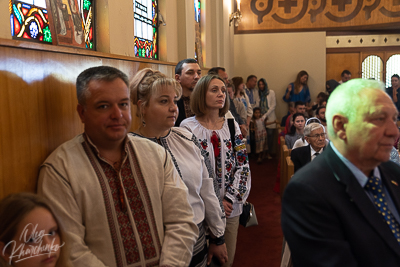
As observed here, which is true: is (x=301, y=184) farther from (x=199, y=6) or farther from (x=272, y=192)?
(x=199, y=6)

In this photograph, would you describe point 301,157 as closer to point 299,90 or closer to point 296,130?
point 296,130

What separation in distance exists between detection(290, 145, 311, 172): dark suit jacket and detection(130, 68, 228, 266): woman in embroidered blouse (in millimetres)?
1854

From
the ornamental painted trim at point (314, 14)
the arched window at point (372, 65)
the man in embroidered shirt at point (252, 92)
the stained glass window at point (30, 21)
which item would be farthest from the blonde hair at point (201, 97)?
the arched window at point (372, 65)

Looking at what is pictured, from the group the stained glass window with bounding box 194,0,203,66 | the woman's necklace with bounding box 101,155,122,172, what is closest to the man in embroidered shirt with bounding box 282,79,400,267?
the woman's necklace with bounding box 101,155,122,172

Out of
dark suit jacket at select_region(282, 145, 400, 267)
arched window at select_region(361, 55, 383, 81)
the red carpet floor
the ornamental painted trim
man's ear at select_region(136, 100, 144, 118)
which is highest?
the ornamental painted trim

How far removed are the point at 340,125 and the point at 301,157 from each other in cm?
273

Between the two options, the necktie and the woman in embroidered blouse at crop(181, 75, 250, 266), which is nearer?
the necktie

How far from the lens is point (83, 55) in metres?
2.48

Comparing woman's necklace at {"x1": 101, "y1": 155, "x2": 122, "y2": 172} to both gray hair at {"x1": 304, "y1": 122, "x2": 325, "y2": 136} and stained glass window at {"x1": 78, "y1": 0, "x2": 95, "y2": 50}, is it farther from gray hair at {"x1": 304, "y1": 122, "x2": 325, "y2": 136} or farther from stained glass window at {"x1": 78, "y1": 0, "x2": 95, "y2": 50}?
gray hair at {"x1": 304, "y1": 122, "x2": 325, "y2": 136}

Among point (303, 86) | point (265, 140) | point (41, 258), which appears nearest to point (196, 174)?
point (41, 258)

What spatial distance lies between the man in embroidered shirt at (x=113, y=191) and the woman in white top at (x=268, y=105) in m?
8.25

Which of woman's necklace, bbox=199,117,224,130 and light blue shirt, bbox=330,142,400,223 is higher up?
woman's necklace, bbox=199,117,224,130

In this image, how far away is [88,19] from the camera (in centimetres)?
329

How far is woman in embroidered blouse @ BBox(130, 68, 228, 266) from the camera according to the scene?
2.30m
